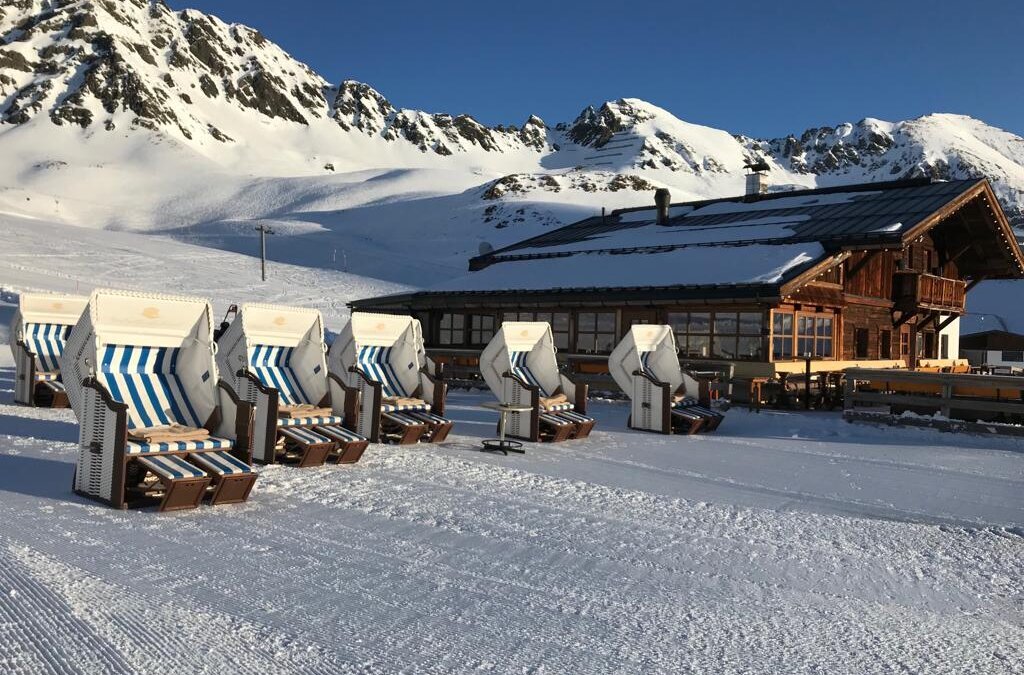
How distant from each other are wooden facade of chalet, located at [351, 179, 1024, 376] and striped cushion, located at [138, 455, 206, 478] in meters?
11.7

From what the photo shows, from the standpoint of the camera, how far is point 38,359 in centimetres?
Result: 1394

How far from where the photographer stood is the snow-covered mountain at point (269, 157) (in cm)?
8100

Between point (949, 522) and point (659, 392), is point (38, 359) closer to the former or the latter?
point (659, 392)

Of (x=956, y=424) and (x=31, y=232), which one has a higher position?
(x=31, y=232)

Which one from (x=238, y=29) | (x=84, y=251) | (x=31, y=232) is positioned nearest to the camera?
(x=84, y=251)

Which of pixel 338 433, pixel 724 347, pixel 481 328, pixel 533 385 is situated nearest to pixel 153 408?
pixel 338 433

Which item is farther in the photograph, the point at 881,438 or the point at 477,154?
the point at 477,154

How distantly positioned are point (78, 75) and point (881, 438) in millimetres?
154369

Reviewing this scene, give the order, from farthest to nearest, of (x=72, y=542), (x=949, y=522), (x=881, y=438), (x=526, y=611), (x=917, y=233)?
(x=917, y=233) < (x=881, y=438) < (x=949, y=522) < (x=72, y=542) < (x=526, y=611)

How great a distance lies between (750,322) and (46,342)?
45.2ft

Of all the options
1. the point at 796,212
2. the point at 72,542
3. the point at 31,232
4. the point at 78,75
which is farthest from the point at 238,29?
the point at 72,542

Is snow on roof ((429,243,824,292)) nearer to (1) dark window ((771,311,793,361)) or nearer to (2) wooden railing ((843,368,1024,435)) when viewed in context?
(1) dark window ((771,311,793,361))

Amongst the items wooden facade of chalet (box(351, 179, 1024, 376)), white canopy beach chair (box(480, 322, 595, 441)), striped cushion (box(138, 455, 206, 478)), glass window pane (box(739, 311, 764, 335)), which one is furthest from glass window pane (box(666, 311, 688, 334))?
striped cushion (box(138, 455, 206, 478))

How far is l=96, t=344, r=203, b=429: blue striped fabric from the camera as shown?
7723 mm
